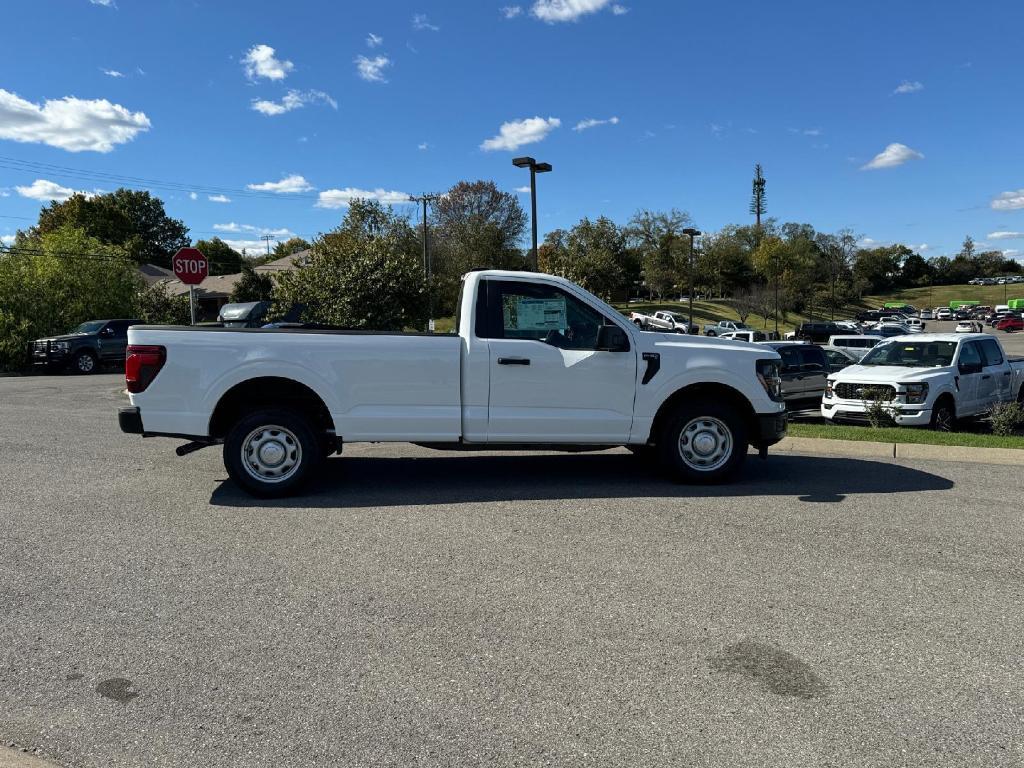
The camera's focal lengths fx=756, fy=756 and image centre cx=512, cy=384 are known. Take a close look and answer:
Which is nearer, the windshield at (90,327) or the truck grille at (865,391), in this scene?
the truck grille at (865,391)

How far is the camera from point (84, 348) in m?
24.8

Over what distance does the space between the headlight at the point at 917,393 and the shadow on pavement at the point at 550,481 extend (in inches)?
146

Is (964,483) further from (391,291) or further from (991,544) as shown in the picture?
(391,291)

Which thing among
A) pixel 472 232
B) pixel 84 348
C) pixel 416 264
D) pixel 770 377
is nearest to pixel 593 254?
pixel 472 232

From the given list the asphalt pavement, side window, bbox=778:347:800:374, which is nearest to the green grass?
the asphalt pavement

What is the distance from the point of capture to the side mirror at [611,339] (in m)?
6.69

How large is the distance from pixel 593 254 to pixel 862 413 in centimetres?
4981

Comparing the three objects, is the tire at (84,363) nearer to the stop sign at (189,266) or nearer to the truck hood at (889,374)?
the stop sign at (189,266)

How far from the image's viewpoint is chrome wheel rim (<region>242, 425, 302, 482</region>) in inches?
260

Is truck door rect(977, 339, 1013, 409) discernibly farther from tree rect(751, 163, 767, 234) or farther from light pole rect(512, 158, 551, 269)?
tree rect(751, 163, 767, 234)

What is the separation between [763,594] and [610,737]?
71.9 inches

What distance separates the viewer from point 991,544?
214 inches

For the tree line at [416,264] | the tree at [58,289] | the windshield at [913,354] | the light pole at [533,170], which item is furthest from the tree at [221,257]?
the windshield at [913,354]

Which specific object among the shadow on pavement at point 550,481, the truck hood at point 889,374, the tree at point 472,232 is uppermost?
the tree at point 472,232
